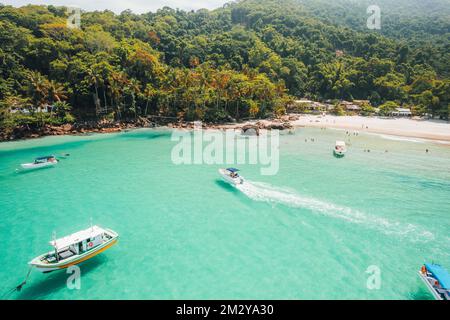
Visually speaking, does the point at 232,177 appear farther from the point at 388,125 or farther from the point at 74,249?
the point at 388,125

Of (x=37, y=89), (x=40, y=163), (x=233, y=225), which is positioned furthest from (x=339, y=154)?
(x=37, y=89)

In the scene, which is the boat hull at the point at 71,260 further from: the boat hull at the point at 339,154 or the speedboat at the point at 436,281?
the boat hull at the point at 339,154

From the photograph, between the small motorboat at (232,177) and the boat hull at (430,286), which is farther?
the small motorboat at (232,177)

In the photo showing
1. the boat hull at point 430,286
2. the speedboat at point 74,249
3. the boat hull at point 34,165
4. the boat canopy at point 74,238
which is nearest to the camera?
the boat hull at point 430,286

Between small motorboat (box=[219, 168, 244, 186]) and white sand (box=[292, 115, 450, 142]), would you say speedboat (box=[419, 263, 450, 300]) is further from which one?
white sand (box=[292, 115, 450, 142])

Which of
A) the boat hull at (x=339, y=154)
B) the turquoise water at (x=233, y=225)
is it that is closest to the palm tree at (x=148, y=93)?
the turquoise water at (x=233, y=225)
